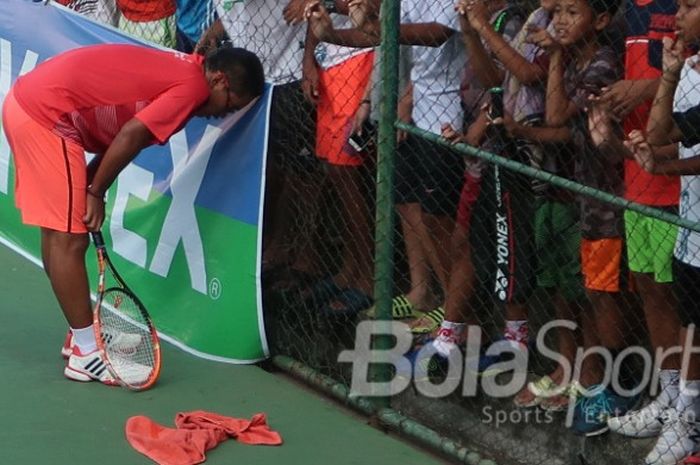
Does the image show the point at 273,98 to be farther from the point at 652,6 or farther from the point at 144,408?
the point at 652,6

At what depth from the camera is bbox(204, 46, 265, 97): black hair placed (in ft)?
19.6

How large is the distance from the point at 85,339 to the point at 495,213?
1853mm

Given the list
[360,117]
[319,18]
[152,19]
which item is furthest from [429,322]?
[152,19]

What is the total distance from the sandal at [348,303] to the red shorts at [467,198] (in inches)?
25.0

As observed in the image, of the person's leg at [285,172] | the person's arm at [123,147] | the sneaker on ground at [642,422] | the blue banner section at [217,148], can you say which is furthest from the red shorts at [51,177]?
the sneaker on ground at [642,422]

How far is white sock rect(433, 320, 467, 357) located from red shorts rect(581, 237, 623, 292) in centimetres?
72

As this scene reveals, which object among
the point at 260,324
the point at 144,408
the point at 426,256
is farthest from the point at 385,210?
the point at 144,408

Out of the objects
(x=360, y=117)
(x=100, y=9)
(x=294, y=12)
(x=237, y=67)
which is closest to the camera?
(x=237, y=67)

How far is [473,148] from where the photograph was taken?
5.36 m

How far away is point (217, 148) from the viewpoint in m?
6.44

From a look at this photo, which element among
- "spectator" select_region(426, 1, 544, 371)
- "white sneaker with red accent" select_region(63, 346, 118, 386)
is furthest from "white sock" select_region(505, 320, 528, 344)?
"white sneaker with red accent" select_region(63, 346, 118, 386)

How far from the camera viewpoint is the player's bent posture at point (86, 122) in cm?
598

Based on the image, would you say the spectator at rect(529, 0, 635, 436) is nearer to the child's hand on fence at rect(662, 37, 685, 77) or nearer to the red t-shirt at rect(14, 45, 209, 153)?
the child's hand on fence at rect(662, 37, 685, 77)

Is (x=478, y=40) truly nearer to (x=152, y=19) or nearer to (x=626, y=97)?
(x=626, y=97)
